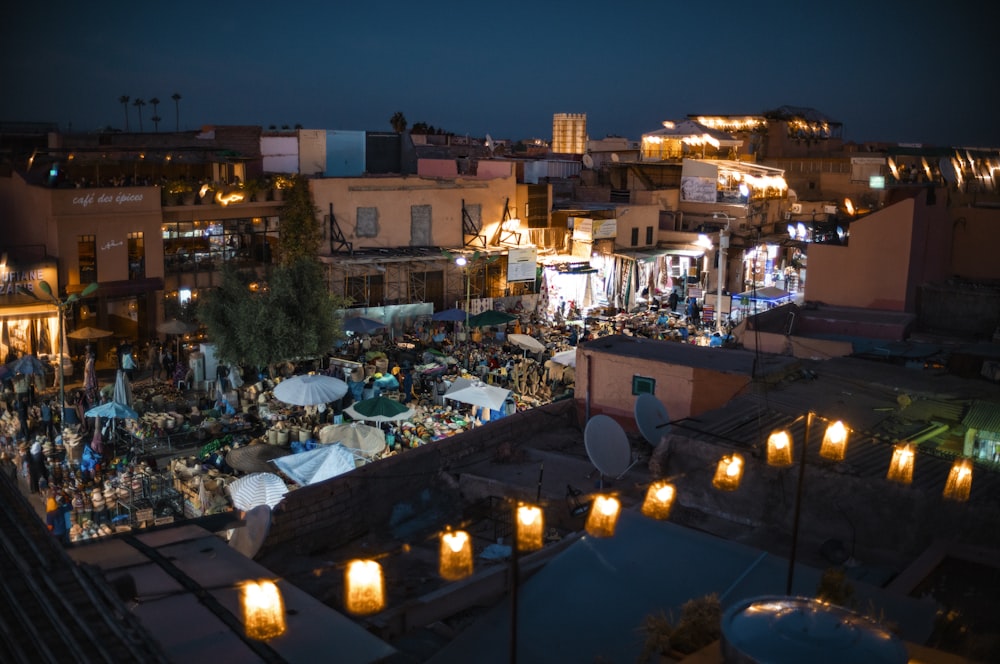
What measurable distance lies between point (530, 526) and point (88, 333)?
16749 millimetres

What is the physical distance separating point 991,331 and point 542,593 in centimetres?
1536

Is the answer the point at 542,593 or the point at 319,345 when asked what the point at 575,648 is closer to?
the point at 542,593

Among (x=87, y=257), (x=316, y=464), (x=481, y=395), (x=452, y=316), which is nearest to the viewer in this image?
(x=316, y=464)

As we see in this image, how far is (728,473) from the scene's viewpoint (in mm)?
10867

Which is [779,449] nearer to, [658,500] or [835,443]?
[835,443]

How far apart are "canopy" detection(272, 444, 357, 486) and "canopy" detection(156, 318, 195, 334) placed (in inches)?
395

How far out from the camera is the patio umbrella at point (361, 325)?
24953 mm

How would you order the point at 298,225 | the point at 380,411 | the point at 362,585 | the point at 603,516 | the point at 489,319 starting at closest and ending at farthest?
the point at 362,585 < the point at 603,516 < the point at 380,411 < the point at 489,319 < the point at 298,225

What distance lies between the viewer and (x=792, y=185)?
149ft

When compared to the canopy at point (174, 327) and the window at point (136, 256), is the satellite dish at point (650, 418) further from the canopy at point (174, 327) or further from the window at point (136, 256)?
the window at point (136, 256)

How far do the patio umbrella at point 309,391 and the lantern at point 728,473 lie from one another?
9.12 meters

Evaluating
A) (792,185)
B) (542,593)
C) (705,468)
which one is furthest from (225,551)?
(792,185)

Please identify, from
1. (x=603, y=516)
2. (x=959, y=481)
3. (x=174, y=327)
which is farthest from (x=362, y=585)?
(x=174, y=327)

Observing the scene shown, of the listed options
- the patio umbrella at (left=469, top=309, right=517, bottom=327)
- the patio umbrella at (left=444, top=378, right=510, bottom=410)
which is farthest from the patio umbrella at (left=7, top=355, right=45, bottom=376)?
the patio umbrella at (left=469, top=309, right=517, bottom=327)
